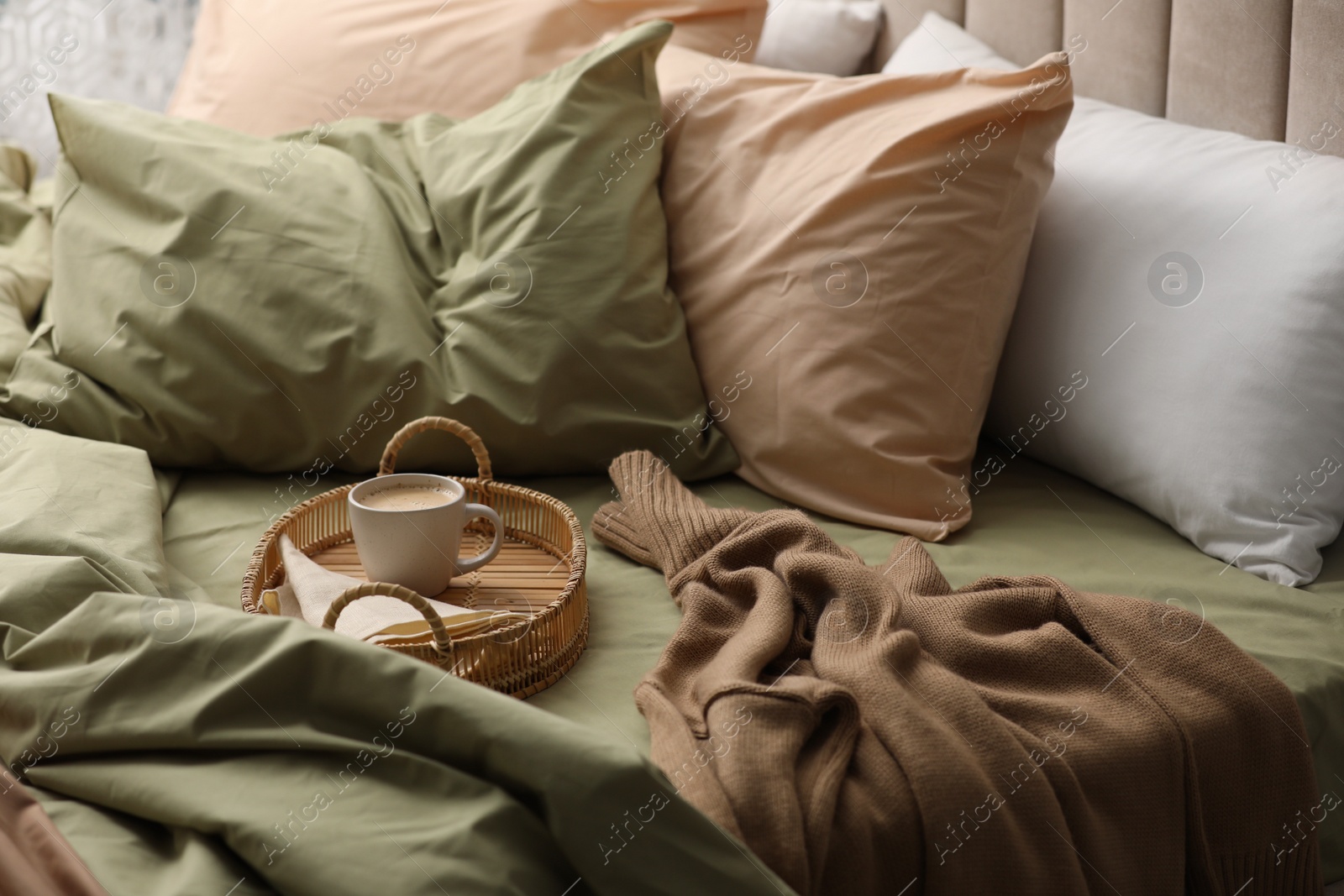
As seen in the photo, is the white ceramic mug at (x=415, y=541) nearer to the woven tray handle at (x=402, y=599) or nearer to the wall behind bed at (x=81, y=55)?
the woven tray handle at (x=402, y=599)

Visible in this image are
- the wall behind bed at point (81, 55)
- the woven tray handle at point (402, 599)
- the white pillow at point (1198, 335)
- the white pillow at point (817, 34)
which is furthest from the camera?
the wall behind bed at point (81, 55)

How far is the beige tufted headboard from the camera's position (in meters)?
1.10

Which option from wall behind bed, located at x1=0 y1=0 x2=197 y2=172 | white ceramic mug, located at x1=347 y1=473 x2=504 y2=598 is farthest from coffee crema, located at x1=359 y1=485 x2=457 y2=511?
wall behind bed, located at x1=0 y1=0 x2=197 y2=172

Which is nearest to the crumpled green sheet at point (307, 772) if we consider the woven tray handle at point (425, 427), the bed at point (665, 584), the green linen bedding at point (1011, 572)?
the bed at point (665, 584)

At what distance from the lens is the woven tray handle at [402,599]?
729mm

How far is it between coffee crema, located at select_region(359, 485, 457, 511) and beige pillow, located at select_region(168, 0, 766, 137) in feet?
2.16

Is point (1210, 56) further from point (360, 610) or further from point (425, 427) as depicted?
point (360, 610)

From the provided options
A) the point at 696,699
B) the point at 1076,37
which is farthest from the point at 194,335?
the point at 1076,37

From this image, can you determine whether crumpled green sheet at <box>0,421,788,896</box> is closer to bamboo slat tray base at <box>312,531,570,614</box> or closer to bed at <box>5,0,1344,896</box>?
bed at <box>5,0,1344,896</box>

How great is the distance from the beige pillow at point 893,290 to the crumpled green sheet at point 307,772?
547mm

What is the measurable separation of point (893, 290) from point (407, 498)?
0.51 m

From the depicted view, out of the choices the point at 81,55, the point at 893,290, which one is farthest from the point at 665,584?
the point at 81,55

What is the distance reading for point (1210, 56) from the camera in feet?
3.99

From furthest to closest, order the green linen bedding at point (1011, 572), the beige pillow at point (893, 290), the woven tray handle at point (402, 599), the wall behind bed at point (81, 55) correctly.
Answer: the wall behind bed at point (81, 55) → the beige pillow at point (893, 290) → the green linen bedding at point (1011, 572) → the woven tray handle at point (402, 599)
